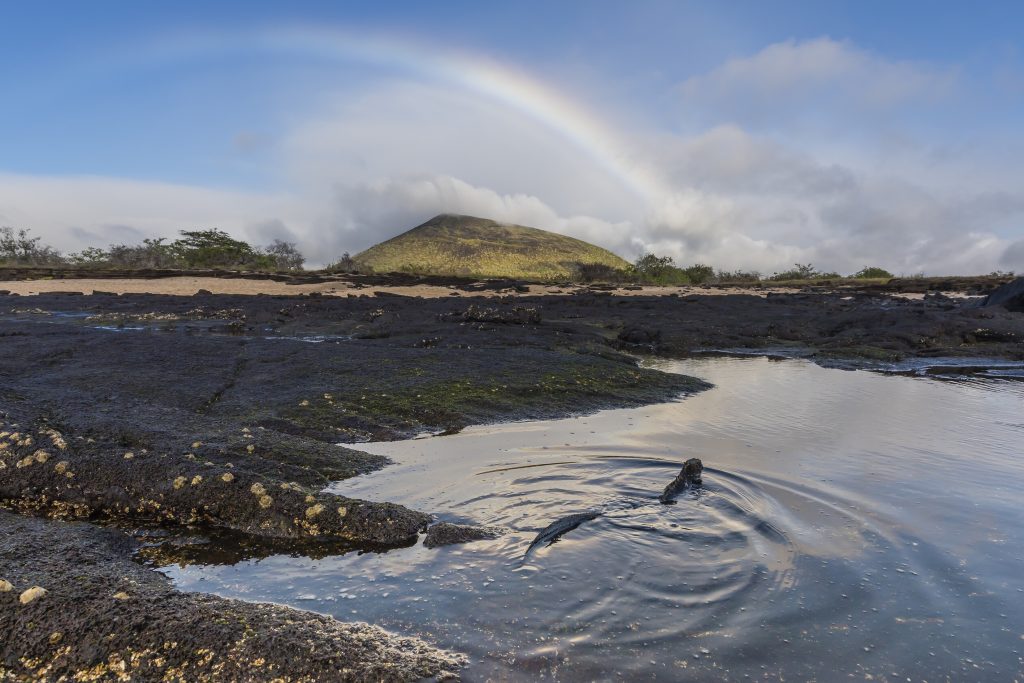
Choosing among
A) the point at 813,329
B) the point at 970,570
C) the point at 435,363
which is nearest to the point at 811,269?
the point at 813,329

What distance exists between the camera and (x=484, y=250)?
115 meters

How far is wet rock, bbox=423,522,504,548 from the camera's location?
3799mm

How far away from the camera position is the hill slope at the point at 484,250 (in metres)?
108

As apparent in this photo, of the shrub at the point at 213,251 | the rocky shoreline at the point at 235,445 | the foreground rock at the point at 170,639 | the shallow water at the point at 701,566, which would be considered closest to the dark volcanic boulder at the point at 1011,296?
the rocky shoreline at the point at 235,445

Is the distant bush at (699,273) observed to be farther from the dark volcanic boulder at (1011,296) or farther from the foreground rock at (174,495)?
the foreground rock at (174,495)

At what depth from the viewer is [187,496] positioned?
423cm

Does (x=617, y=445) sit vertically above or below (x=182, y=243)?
below

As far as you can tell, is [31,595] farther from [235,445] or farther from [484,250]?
[484,250]

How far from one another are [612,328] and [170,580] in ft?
62.0

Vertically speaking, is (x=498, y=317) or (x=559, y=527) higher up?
(x=498, y=317)

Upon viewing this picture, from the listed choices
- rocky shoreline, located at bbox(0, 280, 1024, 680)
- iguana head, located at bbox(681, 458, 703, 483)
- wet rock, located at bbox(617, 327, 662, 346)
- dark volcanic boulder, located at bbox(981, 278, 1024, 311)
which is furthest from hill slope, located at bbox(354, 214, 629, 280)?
iguana head, located at bbox(681, 458, 703, 483)

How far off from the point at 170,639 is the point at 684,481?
144 inches

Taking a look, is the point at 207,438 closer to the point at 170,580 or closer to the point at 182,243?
the point at 170,580

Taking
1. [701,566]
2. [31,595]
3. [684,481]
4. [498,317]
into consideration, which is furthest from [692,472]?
[498,317]
